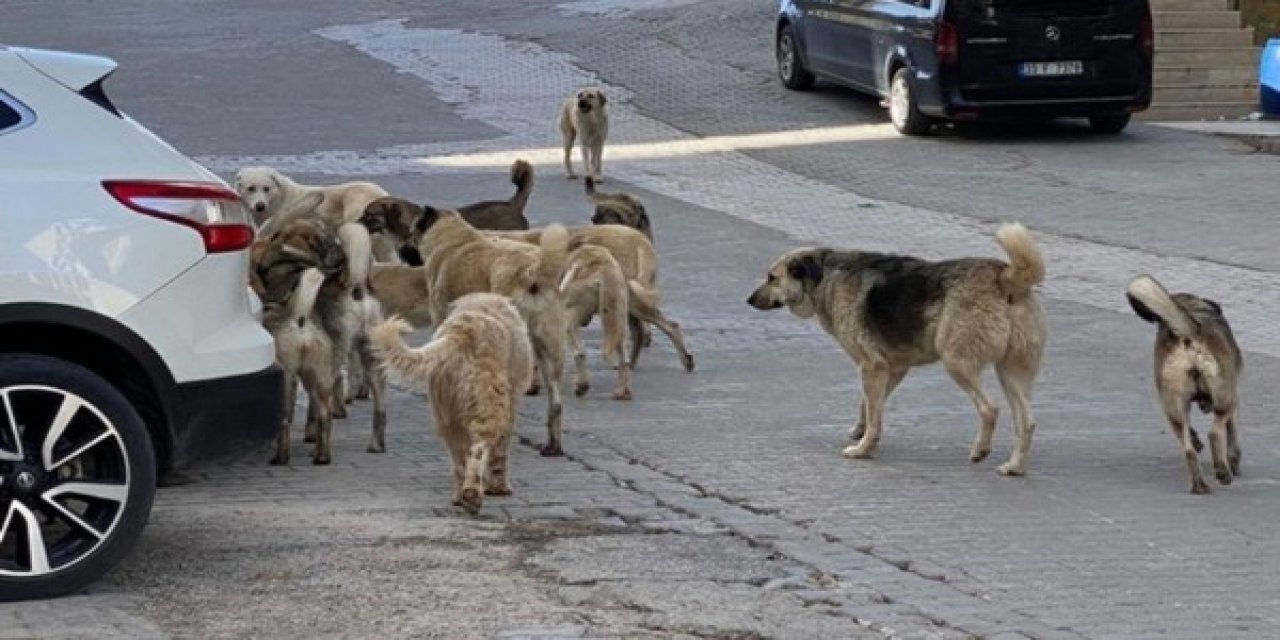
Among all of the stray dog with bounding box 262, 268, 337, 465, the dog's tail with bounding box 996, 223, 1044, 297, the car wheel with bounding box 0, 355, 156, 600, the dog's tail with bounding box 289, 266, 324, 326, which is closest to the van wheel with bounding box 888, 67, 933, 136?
the dog's tail with bounding box 996, 223, 1044, 297

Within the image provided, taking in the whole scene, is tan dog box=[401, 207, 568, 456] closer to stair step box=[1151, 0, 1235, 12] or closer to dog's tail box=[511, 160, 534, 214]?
dog's tail box=[511, 160, 534, 214]

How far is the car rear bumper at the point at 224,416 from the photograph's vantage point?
746cm

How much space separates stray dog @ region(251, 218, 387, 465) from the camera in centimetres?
973

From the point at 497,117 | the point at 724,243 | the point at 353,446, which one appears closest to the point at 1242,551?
the point at 353,446

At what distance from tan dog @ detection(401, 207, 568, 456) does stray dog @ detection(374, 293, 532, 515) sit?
1.29 metres

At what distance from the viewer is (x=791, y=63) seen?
26844 mm

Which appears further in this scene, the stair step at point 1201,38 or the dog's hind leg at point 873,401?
the stair step at point 1201,38

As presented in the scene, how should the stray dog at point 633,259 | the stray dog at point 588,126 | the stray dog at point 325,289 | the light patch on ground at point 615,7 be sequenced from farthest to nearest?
the light patch on ground at point 615,7
the stray dog at point 588,126
the stray dog at point 633,259
the stray dog at point 325,289

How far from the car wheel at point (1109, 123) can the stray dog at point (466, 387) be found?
16.0m

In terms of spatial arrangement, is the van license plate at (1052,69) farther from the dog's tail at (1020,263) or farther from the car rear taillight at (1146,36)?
the dog's tail at (1020,263)

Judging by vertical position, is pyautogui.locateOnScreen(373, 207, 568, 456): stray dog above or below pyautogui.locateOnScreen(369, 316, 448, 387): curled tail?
below

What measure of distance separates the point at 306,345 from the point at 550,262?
55.8 inches

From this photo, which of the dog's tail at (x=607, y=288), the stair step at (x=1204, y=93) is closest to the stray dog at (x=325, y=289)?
the dog's tail at (x=607, y=288)

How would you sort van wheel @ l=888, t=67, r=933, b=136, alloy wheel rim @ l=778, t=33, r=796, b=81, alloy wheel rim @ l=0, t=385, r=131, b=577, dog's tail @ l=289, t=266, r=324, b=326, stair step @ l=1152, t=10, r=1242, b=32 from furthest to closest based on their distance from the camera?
1. stair step @ l=1152, t=10, r=1242, b=32
2. alloy wheel rim @ l=778, t=33, r=796, b=81
3. van wheel @ l=888, t=67, r=933, b=136
4. dog's tail @ l=289, t=266, r=324, b=326
5. alloy wheel rim @ l=0, t=385, r=131, b=577
